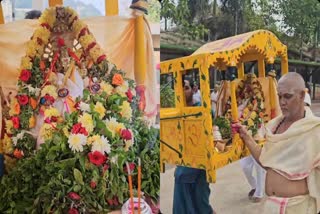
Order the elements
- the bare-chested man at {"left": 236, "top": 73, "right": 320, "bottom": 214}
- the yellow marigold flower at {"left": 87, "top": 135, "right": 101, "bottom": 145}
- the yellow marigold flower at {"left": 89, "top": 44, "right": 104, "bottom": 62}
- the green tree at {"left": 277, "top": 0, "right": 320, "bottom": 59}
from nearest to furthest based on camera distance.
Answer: the bare-chested man at {"left": 236, "top": 73, "right": 320, "bottom": 214}
the green tree at {"left": 277, "top": 0, "right": 320, "bottom": 59}
the yellow marigold flower at {"left": 87, "top": 135, "right": 101, "bottom": 145}
the yellow marigold flower at {"left": 89, "top": 44, "right": 104, "bottom": 62}

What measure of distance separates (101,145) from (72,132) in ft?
0.41

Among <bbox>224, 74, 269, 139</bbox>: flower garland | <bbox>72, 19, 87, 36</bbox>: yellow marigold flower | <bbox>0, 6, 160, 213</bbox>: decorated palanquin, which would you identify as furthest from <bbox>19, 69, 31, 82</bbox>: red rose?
<bbox>224, 74, 269, 139</bbox>: flower garland

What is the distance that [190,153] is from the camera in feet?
5.21

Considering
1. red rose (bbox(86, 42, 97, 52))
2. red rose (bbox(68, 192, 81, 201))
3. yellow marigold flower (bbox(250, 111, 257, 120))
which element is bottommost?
red rose (bbox(68, 192, 81, 201))

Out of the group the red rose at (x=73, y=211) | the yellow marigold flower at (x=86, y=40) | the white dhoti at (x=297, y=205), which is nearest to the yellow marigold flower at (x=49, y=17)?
the yellow marigold flower at (x=86, y=40)

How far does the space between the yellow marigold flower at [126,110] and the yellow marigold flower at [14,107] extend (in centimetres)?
45

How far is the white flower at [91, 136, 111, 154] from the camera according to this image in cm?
174

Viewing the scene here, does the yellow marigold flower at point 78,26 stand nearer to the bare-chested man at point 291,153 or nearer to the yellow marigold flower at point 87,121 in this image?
the yellow marigold flower at point 87,121

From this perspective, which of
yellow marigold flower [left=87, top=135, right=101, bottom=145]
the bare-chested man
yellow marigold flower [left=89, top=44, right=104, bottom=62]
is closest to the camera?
the bare-chested man

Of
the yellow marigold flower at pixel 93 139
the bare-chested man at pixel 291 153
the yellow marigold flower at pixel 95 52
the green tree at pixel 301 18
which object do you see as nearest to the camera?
the bare-chested man at pixel 291 153

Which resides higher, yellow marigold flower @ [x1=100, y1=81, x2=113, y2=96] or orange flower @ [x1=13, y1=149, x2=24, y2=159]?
yellow marigold flower @ [x1=100, y1=81, x2=113, y2=96]

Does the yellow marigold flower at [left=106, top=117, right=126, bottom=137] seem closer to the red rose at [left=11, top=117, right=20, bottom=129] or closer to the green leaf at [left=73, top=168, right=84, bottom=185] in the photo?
the green leaf at [left=73, top=168, right=84, bottom=185]

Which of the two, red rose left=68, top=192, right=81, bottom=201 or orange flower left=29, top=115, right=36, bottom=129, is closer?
red rose left=68, top=192, right=81, bottom=201

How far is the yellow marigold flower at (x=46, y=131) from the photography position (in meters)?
1.85
